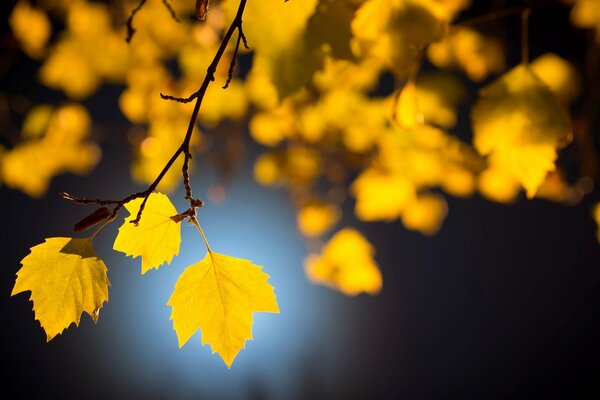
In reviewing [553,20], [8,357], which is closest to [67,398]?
[8,357]

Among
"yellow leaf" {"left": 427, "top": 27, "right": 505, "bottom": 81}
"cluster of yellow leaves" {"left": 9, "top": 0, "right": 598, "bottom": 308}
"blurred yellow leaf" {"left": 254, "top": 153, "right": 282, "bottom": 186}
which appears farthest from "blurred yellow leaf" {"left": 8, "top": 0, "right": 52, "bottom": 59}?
"yellow leaf" {"left": 427, "top": 27, "right": 505, "bottom": 81}

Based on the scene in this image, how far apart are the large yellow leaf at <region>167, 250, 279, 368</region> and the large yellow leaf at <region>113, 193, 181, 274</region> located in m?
0.03

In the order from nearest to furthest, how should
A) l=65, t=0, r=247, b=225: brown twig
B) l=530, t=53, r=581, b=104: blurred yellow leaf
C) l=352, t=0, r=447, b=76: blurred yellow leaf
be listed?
l=65, t=0, r=247, b=225: brown twig → l=352, t=0, r=447, b=76: blurred yellow leaf → l=530, t=53, r=581, b=104: blurred yellow leaf

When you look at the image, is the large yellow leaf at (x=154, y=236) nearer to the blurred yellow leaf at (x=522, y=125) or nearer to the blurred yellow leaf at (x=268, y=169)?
the blurred yellow leaf at (x=522, y=125)

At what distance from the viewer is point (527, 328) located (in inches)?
164

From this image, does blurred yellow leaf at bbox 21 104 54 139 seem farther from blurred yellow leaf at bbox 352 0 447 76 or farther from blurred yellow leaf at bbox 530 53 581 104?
blurred yellow leaf at bbox 530 53 581 104

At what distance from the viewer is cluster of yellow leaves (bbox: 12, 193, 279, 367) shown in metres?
0.38

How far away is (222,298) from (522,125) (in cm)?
41

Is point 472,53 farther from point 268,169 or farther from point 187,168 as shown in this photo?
point 187,168

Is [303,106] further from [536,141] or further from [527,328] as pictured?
[527,328]

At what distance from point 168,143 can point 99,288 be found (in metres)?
1.03

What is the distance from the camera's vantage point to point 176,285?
15.7 inches

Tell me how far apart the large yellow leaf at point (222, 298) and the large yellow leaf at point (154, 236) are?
29 millimetres

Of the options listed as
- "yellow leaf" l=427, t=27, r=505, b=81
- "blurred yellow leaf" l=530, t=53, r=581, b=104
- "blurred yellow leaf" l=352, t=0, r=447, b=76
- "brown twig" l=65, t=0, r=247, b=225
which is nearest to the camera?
"brown twig" l=65, t=0, r=247, b=225
